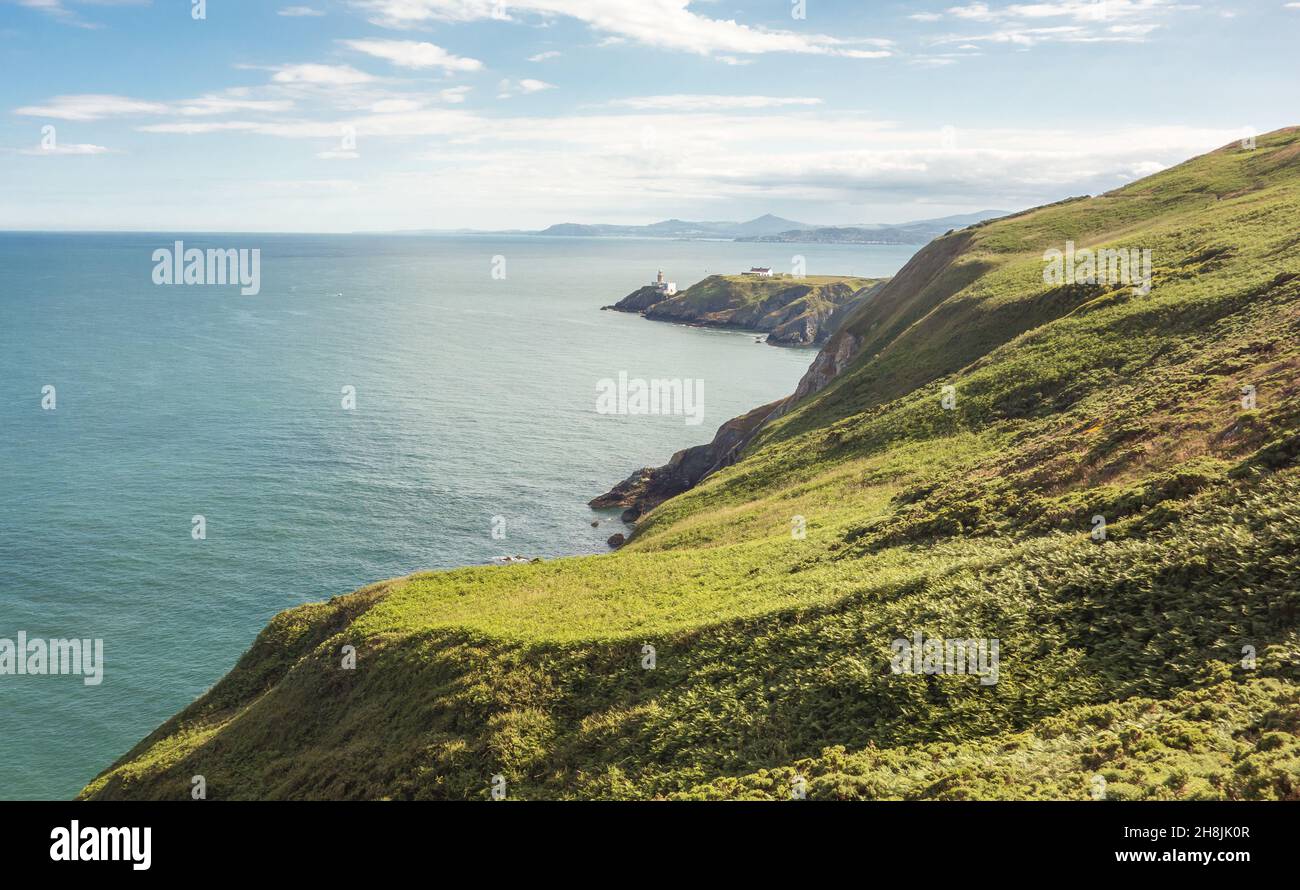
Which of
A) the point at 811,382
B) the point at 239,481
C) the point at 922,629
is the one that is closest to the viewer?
the point at 922,629

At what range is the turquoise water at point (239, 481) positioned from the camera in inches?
2083

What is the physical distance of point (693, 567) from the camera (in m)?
33.3

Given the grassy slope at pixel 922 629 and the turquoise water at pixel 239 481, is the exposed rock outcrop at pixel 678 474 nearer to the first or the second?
the turquoise water at pixel 239 481

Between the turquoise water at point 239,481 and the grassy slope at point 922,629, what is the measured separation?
881 inches

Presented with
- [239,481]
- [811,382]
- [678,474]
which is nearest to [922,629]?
[811,382]

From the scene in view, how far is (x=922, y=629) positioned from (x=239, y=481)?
82231 millimetres

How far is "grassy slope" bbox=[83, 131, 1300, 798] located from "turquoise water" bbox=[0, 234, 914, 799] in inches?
881

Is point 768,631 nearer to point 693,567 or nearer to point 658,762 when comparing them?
point 658,762

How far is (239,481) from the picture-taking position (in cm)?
8456

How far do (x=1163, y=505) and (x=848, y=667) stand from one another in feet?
33.2

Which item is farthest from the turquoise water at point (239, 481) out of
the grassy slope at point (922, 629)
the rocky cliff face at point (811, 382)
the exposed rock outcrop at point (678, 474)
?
the grassy slope at point (922, 629)

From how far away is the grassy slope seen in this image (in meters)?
16.6

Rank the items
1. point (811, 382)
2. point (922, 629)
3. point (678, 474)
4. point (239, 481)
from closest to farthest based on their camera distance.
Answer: point (922, 629) → point (811, 382) → point (678, 474) → point (239, 481)

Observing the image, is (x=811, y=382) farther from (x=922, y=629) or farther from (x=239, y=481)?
(x=239, y=481)
